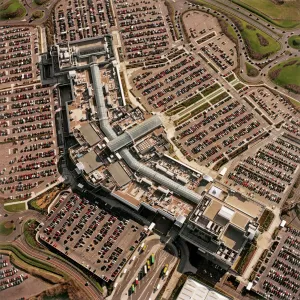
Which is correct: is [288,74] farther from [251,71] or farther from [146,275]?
[146,275]

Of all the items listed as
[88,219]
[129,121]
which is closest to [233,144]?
[129,121]

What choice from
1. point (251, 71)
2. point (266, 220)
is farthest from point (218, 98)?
point (266, 220)

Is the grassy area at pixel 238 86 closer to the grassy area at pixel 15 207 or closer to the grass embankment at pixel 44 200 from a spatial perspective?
the grass embankment at pixel 44 200

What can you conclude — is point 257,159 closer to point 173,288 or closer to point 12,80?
point 173,288

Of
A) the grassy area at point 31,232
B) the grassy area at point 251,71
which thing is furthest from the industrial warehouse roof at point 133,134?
the grassy area at point 251,71

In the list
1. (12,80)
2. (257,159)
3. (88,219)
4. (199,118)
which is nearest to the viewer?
(88,219)

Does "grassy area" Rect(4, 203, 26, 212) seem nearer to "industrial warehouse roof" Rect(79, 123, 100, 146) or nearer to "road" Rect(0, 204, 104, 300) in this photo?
"road" Rect(0, 204, 104, 300)
